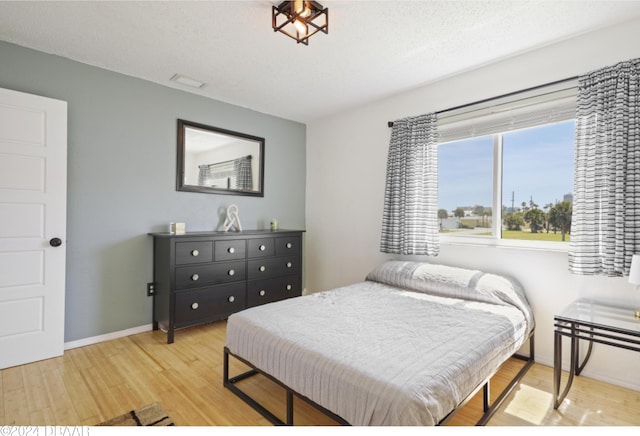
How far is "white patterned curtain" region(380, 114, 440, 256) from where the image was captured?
2.98m

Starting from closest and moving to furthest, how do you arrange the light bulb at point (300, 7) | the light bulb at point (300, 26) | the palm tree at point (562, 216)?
the light bulb at point (300, 7) → the light bulb at point (300, 26) → the palm tree at point (562, 216)

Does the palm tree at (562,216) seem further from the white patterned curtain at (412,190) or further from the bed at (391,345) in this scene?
the white patterned curtain at (412,190)


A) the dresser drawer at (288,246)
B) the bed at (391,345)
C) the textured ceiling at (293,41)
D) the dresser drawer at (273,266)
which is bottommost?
the bed at (391,345)

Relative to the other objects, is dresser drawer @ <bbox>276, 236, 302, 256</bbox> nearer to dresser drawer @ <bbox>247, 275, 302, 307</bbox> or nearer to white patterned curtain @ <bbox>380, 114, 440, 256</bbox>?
dresser drawer @ <bbox>247, 275, 302, 307</bbox>

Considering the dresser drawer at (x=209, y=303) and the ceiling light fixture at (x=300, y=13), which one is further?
the dresser drawer at (x=209, y=303)

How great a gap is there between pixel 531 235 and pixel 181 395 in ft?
9.17

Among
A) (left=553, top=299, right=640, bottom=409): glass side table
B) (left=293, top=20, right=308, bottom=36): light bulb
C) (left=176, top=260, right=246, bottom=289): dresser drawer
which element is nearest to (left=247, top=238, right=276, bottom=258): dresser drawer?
(left=176, top=260, right=246, bottom=289): dresser drawer

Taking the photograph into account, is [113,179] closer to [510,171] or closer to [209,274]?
[209,274]

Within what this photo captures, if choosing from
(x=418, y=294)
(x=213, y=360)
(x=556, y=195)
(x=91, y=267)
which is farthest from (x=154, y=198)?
(x=556, y=195)

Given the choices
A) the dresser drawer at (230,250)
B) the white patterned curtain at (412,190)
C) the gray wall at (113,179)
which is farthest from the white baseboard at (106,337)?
the white patterned curtain at (412,190)

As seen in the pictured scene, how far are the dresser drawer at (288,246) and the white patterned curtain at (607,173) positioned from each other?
2.50 metres

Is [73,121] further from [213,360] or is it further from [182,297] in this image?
[213,360]

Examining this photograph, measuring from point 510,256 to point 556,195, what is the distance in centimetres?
57

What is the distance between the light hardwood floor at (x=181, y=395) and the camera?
175 cm
